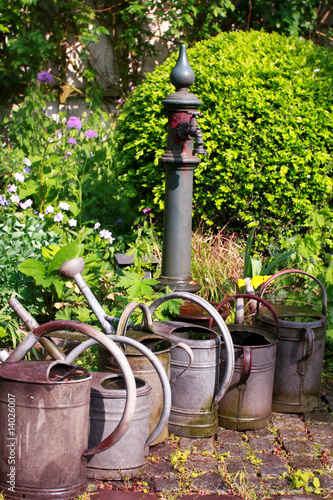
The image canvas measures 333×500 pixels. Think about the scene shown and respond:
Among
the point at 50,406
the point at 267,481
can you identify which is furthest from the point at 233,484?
the point at 50,406

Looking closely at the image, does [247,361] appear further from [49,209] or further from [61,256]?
[49,209]

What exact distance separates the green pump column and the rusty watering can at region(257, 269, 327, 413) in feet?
2.24

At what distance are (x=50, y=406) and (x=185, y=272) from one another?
1.75 metres

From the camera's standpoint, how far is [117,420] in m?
2.39

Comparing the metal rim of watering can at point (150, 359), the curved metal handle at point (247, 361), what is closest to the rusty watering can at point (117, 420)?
the metal rim of watering can at point (150, 359)

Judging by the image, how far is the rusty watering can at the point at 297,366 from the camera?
10.5ft

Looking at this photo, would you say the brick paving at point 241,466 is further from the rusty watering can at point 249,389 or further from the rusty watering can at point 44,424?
the rusty watering can at point 44,424

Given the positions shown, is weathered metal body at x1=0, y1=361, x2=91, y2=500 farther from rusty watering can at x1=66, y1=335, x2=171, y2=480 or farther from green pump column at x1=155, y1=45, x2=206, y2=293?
green pump column at x1=155, y1=45, x2=206, y2=293

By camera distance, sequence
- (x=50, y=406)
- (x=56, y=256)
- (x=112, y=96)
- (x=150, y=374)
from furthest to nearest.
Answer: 1. (x=112, y=96)
2. (x=56, y=256)
3. (x=150, y=374)
4. (x=50, y=406)

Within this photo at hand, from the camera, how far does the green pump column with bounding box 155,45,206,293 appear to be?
358cm

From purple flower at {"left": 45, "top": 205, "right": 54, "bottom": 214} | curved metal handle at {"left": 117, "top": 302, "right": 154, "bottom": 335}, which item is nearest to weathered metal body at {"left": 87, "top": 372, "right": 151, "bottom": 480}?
curved metal handle at {"left": 117, "top": 302, "right": 154, "bottom": 335}

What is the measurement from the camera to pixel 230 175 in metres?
4.61

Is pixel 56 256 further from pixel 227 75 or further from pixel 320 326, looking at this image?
pixel 227 75

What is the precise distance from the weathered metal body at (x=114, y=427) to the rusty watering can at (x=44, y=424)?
0.53ft
